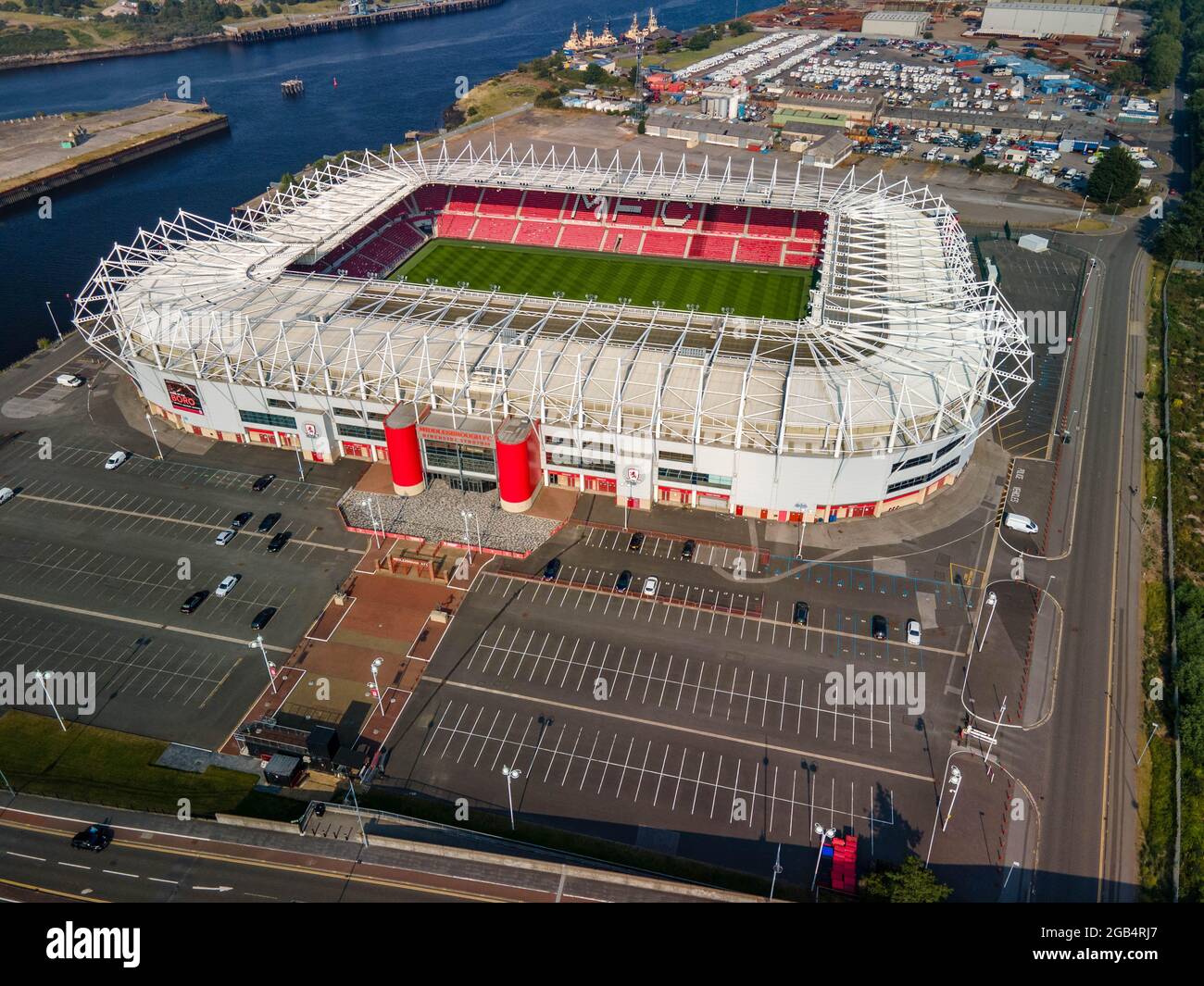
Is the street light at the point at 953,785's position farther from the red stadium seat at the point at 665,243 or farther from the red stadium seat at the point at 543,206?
the red stadium seat at the point at 543,206

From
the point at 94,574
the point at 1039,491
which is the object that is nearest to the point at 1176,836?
the point at 1039,491

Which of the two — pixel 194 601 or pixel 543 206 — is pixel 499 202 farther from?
pixel 194 601

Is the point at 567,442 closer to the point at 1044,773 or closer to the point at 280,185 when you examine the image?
the point at 1044,773

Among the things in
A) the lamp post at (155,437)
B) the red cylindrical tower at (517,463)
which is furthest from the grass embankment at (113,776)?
the lamp post at (155,437)

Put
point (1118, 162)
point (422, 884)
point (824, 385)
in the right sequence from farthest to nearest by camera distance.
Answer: point (1118, 162)
point (824, 385)
point (422, 884)

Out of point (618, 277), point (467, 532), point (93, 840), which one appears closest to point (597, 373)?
point (467, 532)
